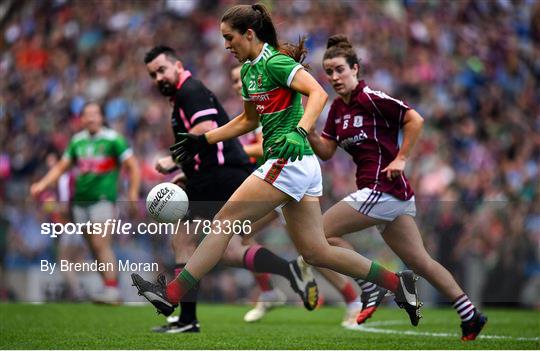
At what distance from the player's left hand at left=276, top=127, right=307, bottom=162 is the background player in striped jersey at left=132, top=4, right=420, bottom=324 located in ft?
0.05

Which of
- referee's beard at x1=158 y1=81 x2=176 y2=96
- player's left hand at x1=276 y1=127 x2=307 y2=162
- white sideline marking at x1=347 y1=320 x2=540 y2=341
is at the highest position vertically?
referee's beard at x1=158 y1=81 x2=176 y2=96

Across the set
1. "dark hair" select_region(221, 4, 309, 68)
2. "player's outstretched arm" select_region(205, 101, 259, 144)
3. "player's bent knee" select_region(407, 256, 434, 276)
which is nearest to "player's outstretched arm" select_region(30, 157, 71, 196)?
"player's outstretched arm" select_region(205, 101, 259, 144)

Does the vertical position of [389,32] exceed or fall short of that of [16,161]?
it exceeds it

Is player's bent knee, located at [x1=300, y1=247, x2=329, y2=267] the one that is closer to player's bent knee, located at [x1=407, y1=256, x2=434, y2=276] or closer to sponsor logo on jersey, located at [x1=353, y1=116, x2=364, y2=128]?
player's bent knee, located at [x1=407, y1=256, x2=434, y2=276]

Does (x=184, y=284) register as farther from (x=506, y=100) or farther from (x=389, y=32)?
(x=389, y=32)

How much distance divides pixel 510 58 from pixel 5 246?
8.81 m

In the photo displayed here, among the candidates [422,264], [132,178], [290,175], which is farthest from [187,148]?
[132,178]

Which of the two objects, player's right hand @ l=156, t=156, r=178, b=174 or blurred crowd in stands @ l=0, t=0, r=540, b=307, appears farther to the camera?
blurred crowd in stands @ l=0, t=0, r=540, b=307

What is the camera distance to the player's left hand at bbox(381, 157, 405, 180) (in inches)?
295

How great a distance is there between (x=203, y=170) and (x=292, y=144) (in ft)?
8.19

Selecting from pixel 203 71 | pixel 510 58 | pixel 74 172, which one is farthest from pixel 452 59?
pixel 74 172

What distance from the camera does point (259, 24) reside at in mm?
6578

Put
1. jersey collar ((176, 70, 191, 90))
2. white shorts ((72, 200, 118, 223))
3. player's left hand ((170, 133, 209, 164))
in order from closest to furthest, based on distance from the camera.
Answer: player's left hand ((170, 133, 209, 164))
jersey collar ((176, 70, 191, 90))
white shorts ((72, 200, 118, 223))

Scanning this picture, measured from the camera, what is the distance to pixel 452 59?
17.0 meters
